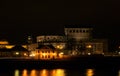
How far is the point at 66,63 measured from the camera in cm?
6138

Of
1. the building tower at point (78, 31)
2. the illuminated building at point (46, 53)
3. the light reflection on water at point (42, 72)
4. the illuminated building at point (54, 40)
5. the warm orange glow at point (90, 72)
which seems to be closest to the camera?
the light reflection on water at point (42, 72)

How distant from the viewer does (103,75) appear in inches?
2087

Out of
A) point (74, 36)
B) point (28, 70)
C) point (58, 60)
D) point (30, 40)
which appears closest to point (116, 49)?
point (74, 36)

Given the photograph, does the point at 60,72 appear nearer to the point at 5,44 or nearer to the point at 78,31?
the point at 78,31

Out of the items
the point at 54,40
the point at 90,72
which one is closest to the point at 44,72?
the point at 90,72

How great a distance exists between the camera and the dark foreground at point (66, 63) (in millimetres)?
60019

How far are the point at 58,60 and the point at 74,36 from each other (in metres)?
19.5

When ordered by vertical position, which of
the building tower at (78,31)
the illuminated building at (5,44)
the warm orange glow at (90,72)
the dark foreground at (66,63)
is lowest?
the warm orange glow at (90,72)

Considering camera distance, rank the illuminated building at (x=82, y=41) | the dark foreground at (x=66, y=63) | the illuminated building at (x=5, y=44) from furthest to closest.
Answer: the illuminated building at (x=5, y=44) → the illuminated building at (x=82, y=41) → the dark foreground at (x=66, y=63)

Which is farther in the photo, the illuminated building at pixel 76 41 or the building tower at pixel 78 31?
the building tower at pixel 78 31

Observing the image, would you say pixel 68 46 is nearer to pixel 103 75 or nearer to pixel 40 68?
pixel 40 68

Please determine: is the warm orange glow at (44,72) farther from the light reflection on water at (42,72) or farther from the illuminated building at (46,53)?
the illuminated building at (46,53)

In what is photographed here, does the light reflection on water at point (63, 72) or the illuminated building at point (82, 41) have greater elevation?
the illuminated building at point (82, 41)

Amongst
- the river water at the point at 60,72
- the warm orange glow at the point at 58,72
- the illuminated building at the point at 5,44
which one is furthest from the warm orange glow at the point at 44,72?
the illuminated building at the point at 5,44
